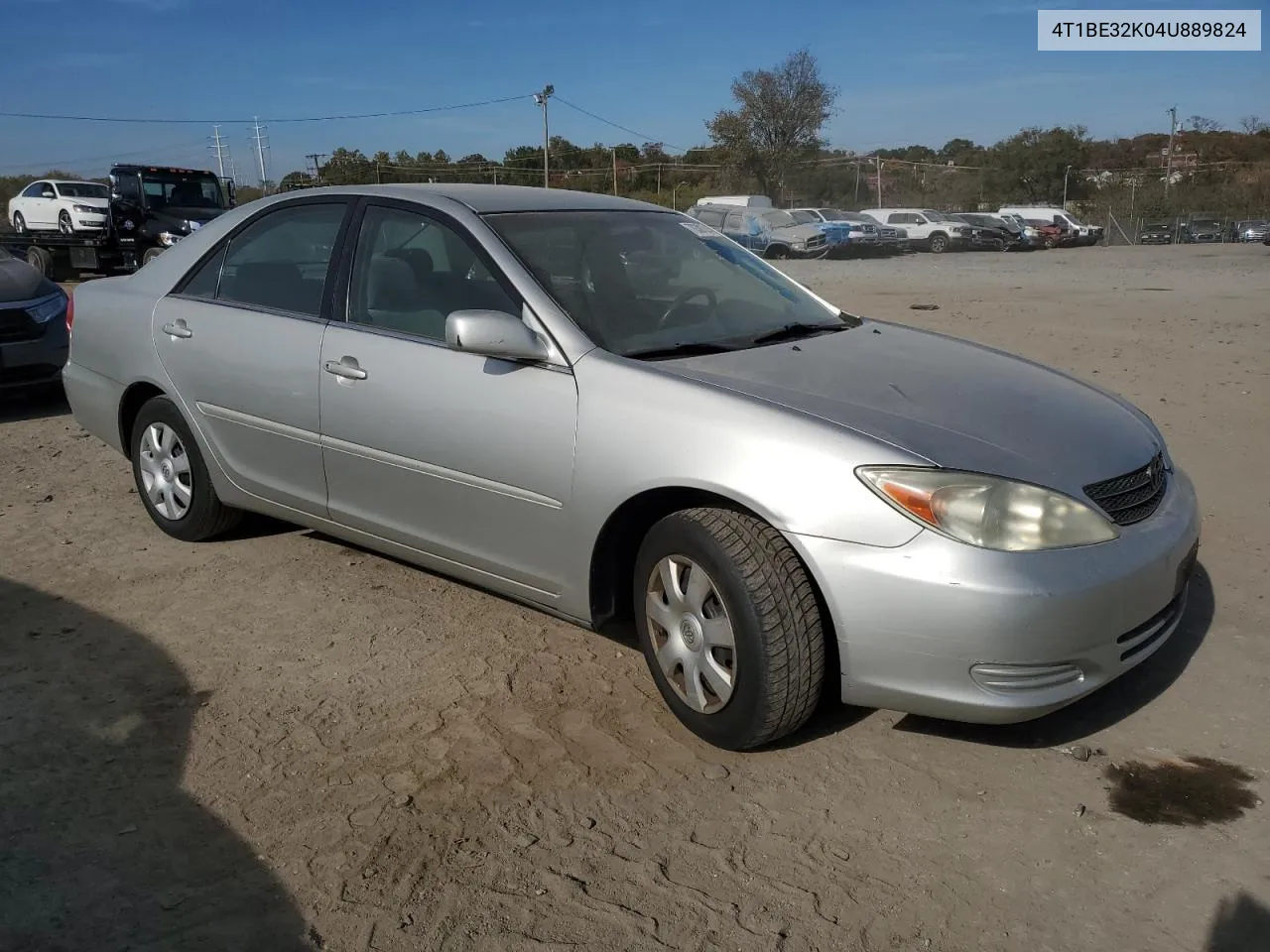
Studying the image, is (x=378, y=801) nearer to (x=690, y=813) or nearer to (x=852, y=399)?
(x=690, y=813)

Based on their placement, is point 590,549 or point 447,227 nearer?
point 590,549

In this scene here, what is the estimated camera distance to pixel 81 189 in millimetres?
24891

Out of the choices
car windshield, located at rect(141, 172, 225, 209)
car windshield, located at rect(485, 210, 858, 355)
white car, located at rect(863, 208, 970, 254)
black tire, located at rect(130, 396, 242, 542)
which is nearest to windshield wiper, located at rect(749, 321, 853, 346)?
car windshield, located at rect(485, 210, 858, 355)

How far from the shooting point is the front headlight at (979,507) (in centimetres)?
282

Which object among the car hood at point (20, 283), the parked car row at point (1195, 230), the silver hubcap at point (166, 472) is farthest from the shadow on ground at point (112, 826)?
the parked car row at point (1195, 230)

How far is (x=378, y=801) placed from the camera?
3002 mm

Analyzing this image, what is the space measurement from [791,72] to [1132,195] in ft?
63.9

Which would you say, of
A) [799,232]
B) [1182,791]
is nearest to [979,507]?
[1182,791]

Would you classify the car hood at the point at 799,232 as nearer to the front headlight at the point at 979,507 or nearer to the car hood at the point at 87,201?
the car hood at the point at 87,201

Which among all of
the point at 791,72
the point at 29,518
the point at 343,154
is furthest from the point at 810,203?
the point at 29,518

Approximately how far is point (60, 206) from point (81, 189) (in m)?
0.91

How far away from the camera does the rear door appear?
4.23 m

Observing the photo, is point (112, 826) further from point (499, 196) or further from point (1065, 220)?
point (1065, 220)

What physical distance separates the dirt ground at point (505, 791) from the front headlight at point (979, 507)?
0.73 metres
